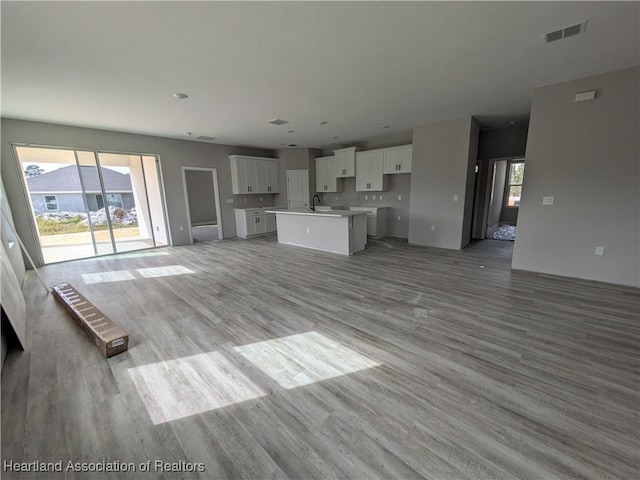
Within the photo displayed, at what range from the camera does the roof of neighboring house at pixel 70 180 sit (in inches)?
189

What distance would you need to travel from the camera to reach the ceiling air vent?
7.36 feet

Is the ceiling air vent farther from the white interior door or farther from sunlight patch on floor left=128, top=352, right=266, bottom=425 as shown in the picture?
the white interior door

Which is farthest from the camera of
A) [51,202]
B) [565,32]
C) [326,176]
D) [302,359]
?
[326,176]

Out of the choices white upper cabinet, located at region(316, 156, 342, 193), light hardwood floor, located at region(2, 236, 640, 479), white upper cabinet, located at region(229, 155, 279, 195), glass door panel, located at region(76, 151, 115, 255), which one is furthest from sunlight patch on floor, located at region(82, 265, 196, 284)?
white upper cabinet, located at region(316, 156, 342, 193)

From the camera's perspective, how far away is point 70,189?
202 inches

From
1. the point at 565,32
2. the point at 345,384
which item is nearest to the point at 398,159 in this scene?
the point at 565,32

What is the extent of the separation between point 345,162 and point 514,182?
5956 millimetres

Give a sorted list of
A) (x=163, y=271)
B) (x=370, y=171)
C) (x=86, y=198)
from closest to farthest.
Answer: (x=163, y=271) → (x=86, y=198) → (x=370, y=171)

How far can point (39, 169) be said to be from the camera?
481cm

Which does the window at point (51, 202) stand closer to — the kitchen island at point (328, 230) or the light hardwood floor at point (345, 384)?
the light hardwood floor at point (345, 384)

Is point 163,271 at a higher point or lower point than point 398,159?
lower

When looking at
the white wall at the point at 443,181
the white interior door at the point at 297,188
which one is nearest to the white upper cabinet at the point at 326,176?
the white interior door at the point at 297,188

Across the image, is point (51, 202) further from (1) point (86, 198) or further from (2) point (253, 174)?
(2) point (253, 174)

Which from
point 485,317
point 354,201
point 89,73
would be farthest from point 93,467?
point 354,201
